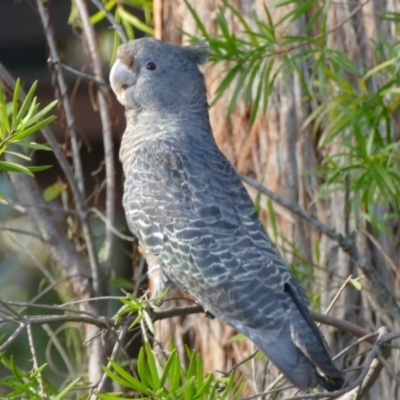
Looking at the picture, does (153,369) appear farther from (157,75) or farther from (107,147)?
(107,147)

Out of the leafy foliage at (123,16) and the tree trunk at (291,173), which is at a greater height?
the leafy foliage at (123,16)

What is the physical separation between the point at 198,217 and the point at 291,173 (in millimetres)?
797

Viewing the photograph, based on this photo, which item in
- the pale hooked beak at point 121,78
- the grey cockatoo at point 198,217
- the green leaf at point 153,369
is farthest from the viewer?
the pale hooked beak at point 121,78

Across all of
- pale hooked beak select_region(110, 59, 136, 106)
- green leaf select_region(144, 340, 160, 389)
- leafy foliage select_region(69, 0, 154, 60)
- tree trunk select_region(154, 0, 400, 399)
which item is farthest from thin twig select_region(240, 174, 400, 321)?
green leaf select_region(144, 340, 160, 389)

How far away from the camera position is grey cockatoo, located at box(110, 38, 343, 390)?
1.78 meters

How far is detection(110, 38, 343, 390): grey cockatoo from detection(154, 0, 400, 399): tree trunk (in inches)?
8.9

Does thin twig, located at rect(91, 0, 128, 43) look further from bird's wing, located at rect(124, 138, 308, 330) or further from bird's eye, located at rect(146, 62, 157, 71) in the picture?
bird's wing, located at rect(124, 138, 308, 330)

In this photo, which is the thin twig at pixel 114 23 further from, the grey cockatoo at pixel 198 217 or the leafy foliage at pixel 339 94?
the leafy foliage at pixel 339 94

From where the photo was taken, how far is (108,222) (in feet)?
8.34

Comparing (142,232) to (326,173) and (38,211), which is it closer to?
(38,211)

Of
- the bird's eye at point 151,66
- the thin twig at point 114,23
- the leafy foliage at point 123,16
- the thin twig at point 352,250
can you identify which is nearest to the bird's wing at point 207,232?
the thin twig at point 352,250

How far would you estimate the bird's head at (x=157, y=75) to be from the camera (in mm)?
2344

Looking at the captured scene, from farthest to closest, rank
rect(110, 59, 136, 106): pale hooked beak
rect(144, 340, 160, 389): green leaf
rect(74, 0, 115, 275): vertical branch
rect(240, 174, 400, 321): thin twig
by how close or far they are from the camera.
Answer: rect(74, 0, 115, 275): vertical branch → rect(110, 59, 136, 106): pale hooked beak → rect(240, 174, 400, 321): thin twig → rect(144, 340, 160, 389): green leaf

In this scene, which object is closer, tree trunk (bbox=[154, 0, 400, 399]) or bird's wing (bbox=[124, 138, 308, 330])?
bird's wing (bbox=[124, 138, 308, 330])
